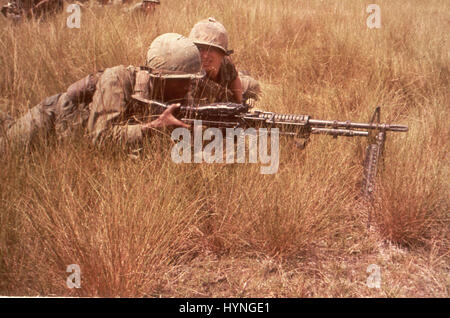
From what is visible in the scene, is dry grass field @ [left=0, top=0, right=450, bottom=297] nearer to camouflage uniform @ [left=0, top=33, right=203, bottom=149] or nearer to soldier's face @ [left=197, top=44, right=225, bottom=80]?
camouflage uniform @ [left=0, top=33, right=203, bottom=149]

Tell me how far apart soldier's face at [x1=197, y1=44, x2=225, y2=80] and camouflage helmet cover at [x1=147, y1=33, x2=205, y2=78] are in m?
0.84

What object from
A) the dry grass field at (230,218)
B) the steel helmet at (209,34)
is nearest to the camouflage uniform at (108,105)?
the dry grass field at (230,218)

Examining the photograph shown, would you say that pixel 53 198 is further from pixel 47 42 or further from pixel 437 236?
pixel 47 42

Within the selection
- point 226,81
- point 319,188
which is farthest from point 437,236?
point 226,81

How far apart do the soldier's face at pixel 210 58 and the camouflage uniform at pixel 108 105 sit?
0.85m

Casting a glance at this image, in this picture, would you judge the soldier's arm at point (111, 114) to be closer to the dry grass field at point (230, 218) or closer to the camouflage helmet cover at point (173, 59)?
the dry grass field at point (230, 218)

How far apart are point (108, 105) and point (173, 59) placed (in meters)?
0.66

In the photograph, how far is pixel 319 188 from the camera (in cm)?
278

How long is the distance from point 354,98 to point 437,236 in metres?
2.08

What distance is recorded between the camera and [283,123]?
3186 mm

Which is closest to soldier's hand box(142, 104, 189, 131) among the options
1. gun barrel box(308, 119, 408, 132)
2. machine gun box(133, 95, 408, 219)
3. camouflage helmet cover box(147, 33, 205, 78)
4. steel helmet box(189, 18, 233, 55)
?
machine gun box(133, 95, 408, 219)

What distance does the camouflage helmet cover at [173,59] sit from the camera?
314 cm

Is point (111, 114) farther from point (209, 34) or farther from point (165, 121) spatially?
point (209, 34)

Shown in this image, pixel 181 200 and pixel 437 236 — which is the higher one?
pixel 181 200
